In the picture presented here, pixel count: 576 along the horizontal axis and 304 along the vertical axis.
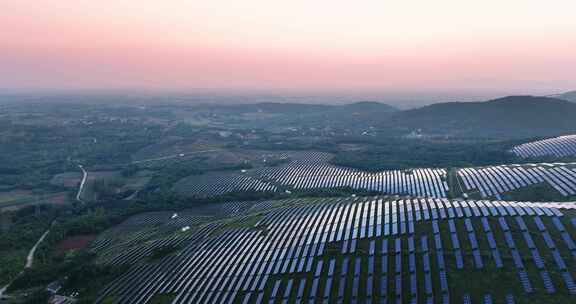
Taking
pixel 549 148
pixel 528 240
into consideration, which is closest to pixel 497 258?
pixel 528 240

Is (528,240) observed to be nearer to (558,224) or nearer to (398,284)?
(558,224)

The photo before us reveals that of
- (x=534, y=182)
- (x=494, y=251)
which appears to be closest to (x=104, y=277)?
(x=494, y=251)

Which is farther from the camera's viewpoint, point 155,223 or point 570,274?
point 155,223

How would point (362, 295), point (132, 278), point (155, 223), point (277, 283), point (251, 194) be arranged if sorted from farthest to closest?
point (251, 194)
point (155, 223)
point (132, 278)
point (277, 283)
point (362, 295)

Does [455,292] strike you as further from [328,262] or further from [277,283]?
[277,283]

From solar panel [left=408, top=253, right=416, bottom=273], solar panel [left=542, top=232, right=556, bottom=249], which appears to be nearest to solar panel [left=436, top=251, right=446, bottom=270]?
solar panel [left=408, top=253, right=416, bottom=273]
